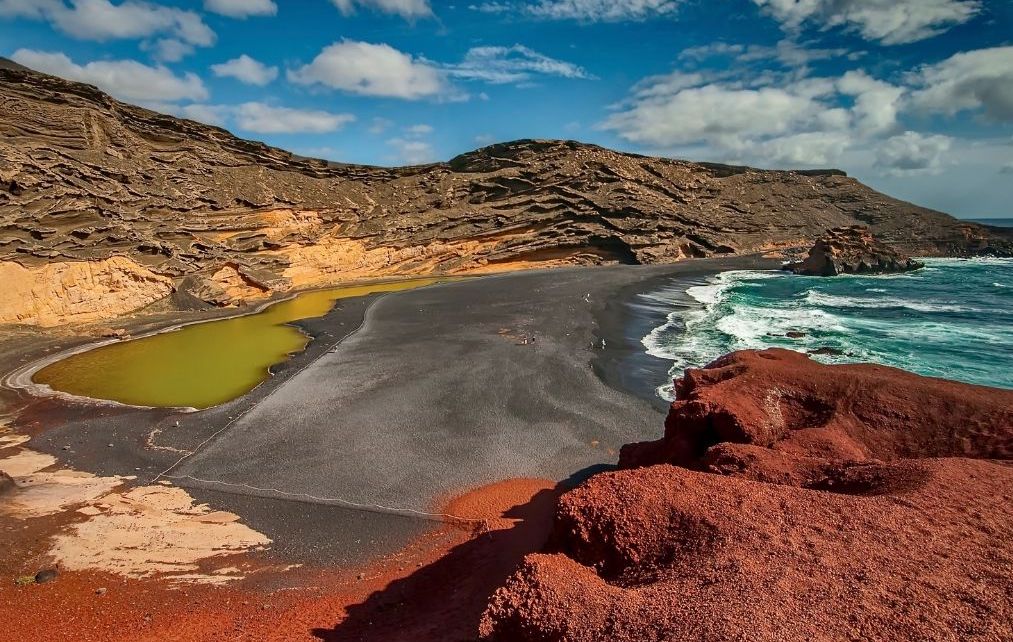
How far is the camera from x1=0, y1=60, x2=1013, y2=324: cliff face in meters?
28.4

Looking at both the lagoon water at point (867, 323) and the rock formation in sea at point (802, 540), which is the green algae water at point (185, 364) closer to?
the rock formation in sea at point (802, 540)

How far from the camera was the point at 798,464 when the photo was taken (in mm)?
6277

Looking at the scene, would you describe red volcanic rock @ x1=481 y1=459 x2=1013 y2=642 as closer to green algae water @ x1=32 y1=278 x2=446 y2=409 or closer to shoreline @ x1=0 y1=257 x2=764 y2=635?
shoreline @ x1=0 y1=257 x2=764 y2=635

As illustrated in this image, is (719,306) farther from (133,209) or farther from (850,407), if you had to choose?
(133,209)

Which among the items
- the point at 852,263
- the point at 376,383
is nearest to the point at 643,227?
the point at 852,263

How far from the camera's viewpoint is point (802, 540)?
4410 millimetres

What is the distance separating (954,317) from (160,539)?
3611 cm

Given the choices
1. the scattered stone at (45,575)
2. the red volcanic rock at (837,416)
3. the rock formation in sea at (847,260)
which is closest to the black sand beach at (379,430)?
the scattered stone at (45,575)

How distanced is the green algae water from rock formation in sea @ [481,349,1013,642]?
16191mm

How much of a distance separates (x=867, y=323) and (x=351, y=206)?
41.6 meters

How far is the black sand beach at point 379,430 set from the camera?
434 inches

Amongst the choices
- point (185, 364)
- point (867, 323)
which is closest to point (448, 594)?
point (185, 364)

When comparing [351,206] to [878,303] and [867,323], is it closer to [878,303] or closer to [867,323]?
[867,323]

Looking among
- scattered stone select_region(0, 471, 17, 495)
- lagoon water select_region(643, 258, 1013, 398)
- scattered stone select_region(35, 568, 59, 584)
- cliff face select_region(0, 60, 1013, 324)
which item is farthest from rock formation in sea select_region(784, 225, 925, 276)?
scattered stone select_region(0, 471, 17, 495)
